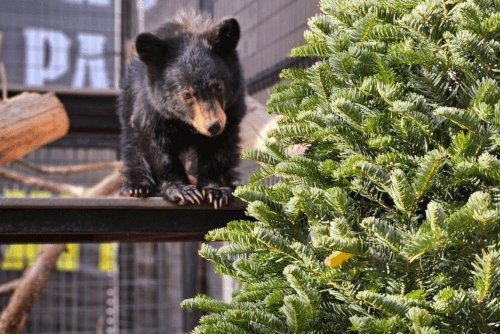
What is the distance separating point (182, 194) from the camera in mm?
2035

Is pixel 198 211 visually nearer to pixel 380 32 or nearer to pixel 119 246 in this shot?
pixel 380 32

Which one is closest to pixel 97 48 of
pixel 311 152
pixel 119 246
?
pixel 119 246

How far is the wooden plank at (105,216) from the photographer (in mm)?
1959

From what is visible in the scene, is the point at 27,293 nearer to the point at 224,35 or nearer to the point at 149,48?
the point at 149,48

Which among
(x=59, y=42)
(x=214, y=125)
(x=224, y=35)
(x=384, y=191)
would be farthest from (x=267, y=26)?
(x=59, y=42)

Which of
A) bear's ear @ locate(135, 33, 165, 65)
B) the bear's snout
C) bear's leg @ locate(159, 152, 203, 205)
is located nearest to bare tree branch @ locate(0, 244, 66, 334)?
bear's leg @ locate(159, 152, 203, 205)

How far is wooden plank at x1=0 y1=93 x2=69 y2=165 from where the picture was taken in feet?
10.2

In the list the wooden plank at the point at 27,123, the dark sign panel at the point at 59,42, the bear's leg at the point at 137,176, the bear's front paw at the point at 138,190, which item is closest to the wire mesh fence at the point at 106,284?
the dark sign panel at the point at 59,42

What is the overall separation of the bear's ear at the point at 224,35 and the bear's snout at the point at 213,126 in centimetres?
37

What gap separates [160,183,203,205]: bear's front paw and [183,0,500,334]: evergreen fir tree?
0.72m

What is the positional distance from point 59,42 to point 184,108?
348 centimetres

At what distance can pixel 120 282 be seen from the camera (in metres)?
4.66

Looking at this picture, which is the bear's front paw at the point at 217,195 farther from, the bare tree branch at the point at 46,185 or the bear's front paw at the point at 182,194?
the bare tree branch at the point at 46,185

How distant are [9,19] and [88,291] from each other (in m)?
2.48
